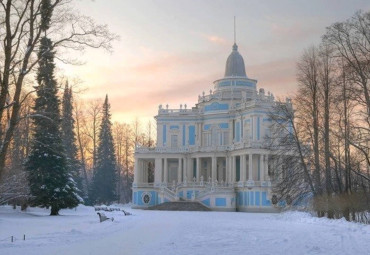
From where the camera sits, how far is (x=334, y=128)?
1091 inches

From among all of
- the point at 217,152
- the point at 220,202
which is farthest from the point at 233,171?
the point at 220,202

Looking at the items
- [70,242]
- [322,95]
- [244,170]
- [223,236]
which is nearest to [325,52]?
[322,95]

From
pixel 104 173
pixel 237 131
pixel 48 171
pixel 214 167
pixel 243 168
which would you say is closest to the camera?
pixel 48 171

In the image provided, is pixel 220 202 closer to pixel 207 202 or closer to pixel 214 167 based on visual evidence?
pixel 207 202

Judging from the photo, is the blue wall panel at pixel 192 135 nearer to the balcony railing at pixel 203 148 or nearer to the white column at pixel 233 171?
the balcony railing at pixel 203 148

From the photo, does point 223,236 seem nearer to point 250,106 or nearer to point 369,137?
point 369,137

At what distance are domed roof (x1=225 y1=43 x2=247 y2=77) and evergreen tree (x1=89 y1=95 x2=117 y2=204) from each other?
61.4 ft

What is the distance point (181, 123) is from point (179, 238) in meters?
43.8

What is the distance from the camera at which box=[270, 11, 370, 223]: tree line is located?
2297 cm

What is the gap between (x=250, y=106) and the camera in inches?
2175

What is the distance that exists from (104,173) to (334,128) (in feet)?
146

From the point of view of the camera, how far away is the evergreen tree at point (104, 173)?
67.6 meters

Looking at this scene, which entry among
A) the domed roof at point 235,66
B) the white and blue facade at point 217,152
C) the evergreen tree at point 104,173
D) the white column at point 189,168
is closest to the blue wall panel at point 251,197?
the white and blue facade at point 217,152

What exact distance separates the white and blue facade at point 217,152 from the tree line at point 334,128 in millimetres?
17702
